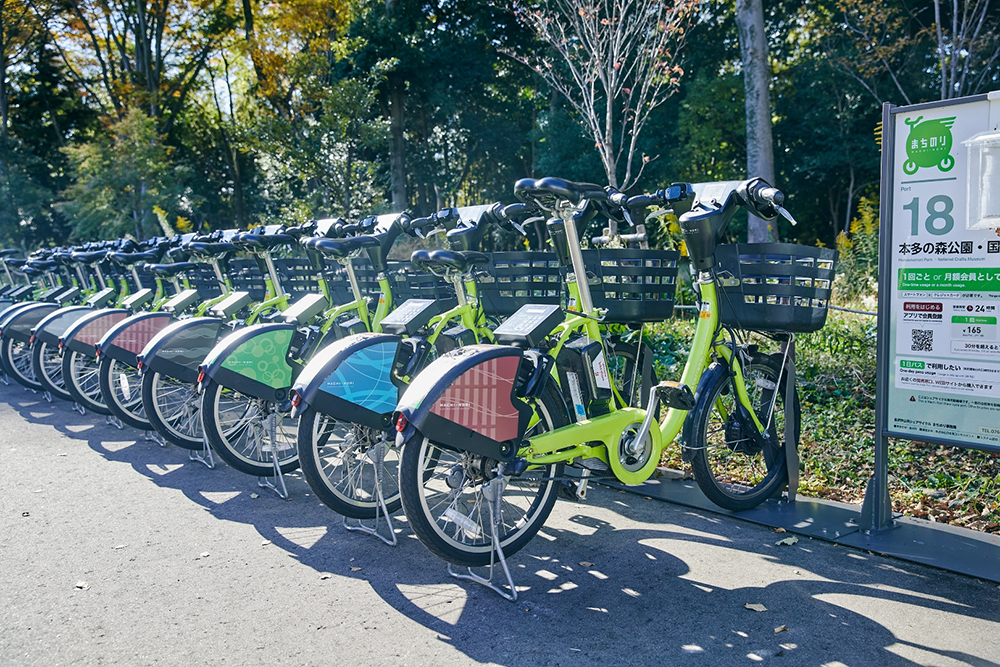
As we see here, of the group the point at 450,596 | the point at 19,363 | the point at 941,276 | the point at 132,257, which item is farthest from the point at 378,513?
the point at 19,363

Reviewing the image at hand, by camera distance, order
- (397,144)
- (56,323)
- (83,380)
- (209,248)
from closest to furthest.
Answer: (209,248)
(83,380)
(56,323)
(397,144)

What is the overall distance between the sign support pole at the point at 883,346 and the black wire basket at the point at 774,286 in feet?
0.90

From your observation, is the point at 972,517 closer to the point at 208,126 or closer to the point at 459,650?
the point at 459,650

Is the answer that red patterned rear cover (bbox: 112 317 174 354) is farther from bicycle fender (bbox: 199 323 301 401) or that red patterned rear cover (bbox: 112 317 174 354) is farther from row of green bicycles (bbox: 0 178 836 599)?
bicycle fender (bbox: 199 323 301 401)

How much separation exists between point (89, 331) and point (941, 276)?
235 inches

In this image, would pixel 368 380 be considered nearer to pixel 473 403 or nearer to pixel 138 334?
pixel 473 403

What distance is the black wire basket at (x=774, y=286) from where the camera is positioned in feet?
12.1

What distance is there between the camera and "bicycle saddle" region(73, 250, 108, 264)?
8273 mm

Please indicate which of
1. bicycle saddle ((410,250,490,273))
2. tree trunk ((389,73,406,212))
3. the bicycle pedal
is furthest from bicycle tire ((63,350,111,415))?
tree trunk ((389,73,406,212))

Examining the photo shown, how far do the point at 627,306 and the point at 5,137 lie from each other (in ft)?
80.5

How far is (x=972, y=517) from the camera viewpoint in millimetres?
3771

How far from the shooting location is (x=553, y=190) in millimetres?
3432

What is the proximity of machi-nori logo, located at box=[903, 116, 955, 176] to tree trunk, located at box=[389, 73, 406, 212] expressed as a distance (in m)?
16.7

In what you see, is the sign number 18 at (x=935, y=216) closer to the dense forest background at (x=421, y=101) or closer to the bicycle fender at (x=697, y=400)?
the bicycle fender at (x=697, y=400)
